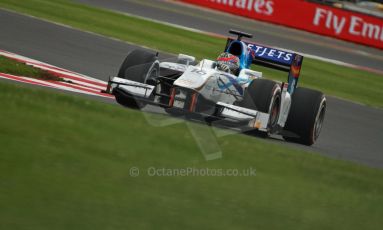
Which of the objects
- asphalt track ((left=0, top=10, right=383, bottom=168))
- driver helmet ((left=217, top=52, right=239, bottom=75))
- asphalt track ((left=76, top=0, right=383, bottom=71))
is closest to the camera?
driver helmet ((left=217, top=52, right=239, bottom=75))

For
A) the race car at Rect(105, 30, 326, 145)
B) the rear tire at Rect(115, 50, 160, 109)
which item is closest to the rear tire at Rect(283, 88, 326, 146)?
the race car at Rect(105, 30, 326, 145)

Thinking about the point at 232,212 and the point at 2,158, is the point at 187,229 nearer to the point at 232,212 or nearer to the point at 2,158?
the point at 232,212

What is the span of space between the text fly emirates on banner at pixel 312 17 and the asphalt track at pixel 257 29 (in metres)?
0.42

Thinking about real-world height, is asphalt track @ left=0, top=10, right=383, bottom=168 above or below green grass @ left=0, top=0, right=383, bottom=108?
above

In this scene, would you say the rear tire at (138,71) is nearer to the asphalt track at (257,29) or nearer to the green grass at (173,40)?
the green grass at (173,40)

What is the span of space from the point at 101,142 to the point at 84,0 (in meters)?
19.8

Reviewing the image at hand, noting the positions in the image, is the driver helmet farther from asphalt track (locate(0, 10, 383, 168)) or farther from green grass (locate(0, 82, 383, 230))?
green grass (locate(0, 82, 383, 230))

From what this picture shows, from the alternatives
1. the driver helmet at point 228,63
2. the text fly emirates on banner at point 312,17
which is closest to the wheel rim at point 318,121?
the driver helmet at point 228,63

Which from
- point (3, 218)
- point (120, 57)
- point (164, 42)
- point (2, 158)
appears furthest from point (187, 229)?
point (164, 42)

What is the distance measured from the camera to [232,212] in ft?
20.9

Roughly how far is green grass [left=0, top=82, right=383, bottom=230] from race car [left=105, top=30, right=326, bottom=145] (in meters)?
1.01

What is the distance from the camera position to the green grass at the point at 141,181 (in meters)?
5.80

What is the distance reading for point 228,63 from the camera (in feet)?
38.5

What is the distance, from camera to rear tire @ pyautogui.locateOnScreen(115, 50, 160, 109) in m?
10.9
